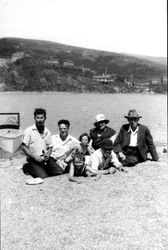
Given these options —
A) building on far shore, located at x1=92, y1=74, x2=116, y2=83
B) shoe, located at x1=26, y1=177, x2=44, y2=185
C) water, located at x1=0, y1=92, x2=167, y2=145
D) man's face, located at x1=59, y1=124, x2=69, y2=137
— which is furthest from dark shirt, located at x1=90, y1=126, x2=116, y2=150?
building on far shore, located at x1=92, y1=74, x2=116, y2=83

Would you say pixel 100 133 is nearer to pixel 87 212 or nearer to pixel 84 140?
pixel 84 140

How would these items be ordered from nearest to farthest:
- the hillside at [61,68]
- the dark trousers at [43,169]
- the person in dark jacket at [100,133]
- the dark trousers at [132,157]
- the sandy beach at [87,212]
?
the sandy beach at [87,212]
the dark trousers at [43,169]
the person in dark jacket at [100,133]
the dark trousers at [132,157]
the hillside at [61,68]

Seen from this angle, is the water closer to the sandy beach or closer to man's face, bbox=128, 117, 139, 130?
man's face, bbox=128, 117, 139, 130

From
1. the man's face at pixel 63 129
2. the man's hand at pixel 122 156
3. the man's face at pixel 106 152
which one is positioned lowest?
the man's hand at pixel 122 156

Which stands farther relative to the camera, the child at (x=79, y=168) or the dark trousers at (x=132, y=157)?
the dark trousers at (x=132, y=157)

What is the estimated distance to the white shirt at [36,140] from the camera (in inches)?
269

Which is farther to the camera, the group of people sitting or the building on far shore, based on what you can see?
the building on far shore

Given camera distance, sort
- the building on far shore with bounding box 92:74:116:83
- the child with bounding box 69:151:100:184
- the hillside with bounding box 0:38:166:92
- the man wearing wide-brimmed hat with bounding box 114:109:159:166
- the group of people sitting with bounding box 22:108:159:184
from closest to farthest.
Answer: the child with bounding box 69:151:100:184 → the group of people sitting with bounding box 22:108:159:184 → the man wearing wide-brimmed hat with bounding box 114:109:159:166 → the hillside with bounding box 0:38:166:92 → the building on far shore with bounding box 92:74:116:83

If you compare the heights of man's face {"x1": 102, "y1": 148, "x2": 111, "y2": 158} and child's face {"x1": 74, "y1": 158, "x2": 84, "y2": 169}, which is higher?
man's face {"x1": 102, "y1": 148, "x2": 111, "y2": 158}

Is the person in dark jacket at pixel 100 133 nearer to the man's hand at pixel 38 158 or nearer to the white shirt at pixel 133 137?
the white shirt at pixel 133 137

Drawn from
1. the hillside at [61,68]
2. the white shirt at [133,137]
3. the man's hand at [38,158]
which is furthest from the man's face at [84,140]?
the hillside at [61,68]

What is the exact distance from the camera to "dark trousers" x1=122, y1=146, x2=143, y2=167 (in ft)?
24.6

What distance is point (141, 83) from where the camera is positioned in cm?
11400

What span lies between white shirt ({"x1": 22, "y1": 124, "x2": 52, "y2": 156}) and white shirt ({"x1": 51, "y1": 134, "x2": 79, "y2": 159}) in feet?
0.55
